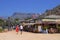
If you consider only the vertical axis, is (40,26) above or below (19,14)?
below

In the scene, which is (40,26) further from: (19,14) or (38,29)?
(19,14)

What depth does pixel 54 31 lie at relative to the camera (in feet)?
132

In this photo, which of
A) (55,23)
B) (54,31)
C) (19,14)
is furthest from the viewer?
(19,14)

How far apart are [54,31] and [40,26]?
348cm

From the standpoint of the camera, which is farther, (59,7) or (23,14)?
(23,14)

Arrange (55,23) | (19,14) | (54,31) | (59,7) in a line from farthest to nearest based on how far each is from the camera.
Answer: (19,14)
(59,7)
(55,23)
(54,31)

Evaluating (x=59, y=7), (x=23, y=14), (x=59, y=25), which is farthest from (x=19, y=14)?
(x=59, y=25)

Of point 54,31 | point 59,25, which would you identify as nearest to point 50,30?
point 54,31

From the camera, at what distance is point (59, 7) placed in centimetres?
10962

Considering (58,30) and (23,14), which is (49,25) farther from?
(23,14)

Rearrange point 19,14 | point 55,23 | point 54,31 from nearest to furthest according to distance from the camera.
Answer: point 54,31, point 55,23, point 19,14

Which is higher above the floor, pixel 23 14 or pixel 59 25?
pixel 23 14

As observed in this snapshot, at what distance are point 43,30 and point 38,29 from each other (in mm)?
1096

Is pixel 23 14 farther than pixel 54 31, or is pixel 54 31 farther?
pixel 23 14
